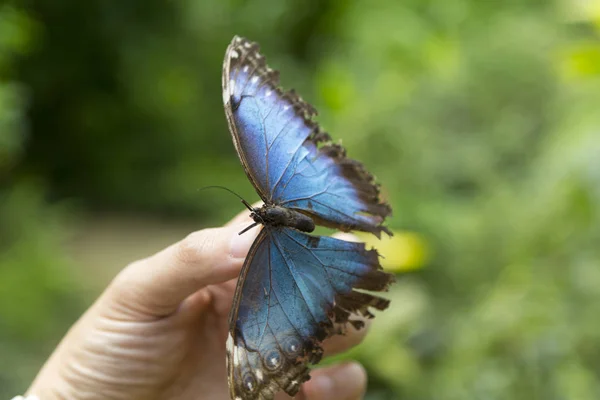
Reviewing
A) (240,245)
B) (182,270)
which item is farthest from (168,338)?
(240,245)

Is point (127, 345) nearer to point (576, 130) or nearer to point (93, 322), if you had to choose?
point (93, 322)

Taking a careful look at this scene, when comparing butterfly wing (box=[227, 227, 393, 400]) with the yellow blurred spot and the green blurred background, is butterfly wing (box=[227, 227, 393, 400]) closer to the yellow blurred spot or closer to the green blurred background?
the green blurred background

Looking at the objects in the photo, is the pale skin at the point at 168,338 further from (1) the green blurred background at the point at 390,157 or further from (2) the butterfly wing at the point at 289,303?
(1) the green blurred background at the point at 390,157

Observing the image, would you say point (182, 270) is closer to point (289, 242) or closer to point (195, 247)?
point (195, 247)

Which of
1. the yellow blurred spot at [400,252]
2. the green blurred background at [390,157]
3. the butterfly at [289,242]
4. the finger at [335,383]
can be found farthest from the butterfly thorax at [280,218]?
the yellow blurred spot at [400,252]

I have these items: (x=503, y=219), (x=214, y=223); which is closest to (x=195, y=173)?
(x=214, y=223)

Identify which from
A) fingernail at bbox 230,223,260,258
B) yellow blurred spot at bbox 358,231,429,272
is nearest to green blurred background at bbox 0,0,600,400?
yellow blurred spot at bbox 358,231,429,272
